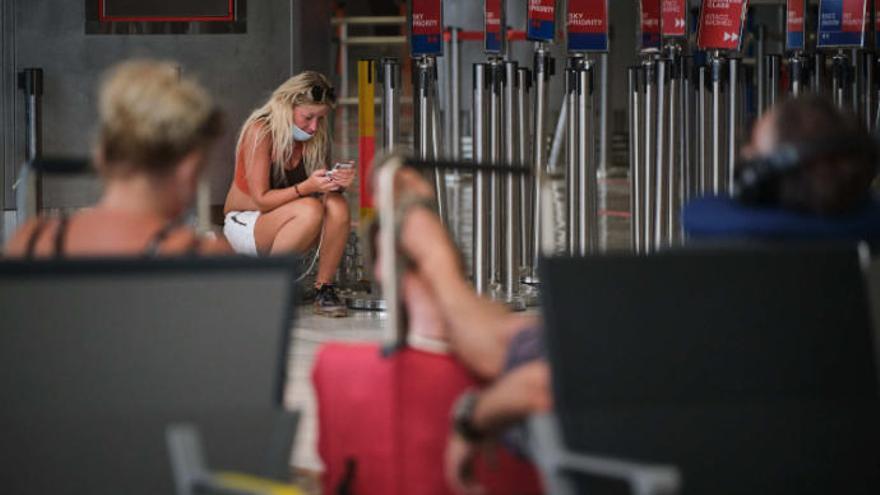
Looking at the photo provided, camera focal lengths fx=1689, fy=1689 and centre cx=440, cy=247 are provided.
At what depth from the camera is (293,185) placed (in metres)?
7.33

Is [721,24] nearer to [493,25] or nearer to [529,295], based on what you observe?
[529,295]

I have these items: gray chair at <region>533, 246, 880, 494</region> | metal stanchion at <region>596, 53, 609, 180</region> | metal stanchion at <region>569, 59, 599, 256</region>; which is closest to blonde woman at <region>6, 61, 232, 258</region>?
gray chair at <region>533, 246, 880, 494</region>

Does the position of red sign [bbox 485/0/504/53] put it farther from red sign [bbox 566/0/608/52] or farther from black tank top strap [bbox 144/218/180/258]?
black tank top strap [bbox 144/218/180/258]

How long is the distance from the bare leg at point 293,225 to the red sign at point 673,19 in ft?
6.07

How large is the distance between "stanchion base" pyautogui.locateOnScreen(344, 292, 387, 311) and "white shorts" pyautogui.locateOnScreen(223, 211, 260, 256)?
1.68 feet

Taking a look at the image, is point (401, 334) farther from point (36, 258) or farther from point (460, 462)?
point (36, 258)

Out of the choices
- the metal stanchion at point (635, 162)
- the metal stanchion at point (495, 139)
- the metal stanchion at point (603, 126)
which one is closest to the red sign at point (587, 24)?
the metal stanchion at point (635, 162)

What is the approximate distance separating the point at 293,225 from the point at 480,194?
93cm

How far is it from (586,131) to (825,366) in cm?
496

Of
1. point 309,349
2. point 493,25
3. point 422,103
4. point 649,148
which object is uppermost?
point 493,25

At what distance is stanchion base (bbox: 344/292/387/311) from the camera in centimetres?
752

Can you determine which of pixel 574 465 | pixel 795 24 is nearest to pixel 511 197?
pixel 795 24

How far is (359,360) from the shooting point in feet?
11.3

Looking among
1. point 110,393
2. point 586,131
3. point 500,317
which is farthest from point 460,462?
point 586,131
